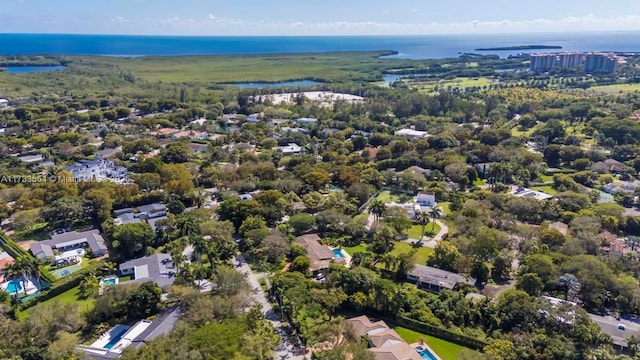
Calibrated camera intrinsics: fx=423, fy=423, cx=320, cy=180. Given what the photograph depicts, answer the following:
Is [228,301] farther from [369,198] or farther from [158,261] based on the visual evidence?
[369,198]

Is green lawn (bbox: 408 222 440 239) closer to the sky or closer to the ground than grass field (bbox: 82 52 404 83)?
closer to the ground

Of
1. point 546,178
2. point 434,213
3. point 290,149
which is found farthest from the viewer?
point 290,149

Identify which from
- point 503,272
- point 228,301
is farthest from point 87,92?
point 503,272

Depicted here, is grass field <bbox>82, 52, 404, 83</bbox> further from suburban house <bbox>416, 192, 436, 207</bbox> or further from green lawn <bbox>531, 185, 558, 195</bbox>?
suburban house <bbox>416, 192, 436, 207</bbox>

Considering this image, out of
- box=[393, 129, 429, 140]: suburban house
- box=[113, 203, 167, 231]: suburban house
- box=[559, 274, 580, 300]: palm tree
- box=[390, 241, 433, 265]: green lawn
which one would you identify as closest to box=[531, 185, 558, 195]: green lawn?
box=[390, 241, 433, 265]: green lawn

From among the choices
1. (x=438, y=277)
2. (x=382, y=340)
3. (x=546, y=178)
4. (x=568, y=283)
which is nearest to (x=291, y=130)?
(x=546, y=178)

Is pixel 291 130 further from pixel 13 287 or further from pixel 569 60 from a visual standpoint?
pixel 569 60

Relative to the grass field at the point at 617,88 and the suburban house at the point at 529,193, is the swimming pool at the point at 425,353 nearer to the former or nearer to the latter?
the suburban house at the point at 529,193
